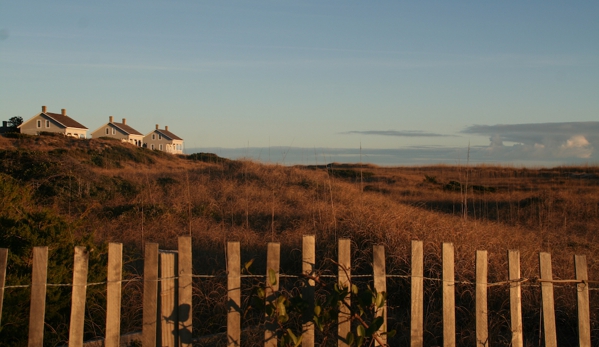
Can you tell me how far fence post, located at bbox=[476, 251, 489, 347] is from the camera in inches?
128

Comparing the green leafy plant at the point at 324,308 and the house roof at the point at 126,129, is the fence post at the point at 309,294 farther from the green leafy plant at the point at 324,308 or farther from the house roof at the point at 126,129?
the house roof at the point at 126,129

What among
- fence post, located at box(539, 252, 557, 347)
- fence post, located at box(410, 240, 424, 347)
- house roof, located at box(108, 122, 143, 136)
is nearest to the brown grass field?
fence post, located at box(410, 240, 424, 347)

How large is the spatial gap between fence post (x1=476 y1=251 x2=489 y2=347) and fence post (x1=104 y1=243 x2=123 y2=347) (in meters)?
2.23

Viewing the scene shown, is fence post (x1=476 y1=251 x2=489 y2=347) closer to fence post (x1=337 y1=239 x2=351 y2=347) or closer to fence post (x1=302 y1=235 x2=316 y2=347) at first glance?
fence post (x1=337 y1=239 x2=351 y2=347)

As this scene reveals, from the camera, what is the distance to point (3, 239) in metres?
4.32

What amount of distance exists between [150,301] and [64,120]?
50339 millimetres

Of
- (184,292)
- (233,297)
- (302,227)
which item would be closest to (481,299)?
(233,297)

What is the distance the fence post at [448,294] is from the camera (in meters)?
3.19

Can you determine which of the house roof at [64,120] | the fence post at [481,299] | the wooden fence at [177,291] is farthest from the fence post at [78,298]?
the house roof at [64,120]

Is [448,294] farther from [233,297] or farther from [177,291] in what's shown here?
[177,291]

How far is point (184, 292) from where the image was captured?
3123 mm

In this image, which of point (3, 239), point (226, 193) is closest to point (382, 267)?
point (3, 239)

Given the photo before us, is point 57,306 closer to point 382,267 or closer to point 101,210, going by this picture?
point 382,267

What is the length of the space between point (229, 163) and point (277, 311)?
541 inches
